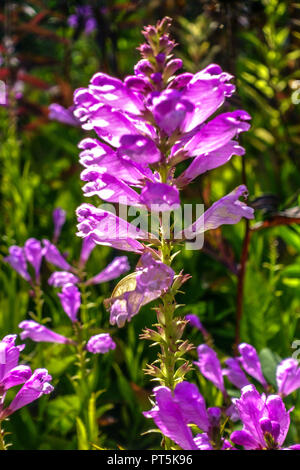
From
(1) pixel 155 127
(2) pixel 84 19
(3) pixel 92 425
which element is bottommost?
(3) pixel 92 425

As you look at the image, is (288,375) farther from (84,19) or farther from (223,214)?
(84,19)

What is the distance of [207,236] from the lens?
1.00m

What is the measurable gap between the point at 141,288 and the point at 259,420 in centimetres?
17

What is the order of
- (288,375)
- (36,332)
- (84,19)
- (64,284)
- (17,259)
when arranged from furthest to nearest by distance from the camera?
(84,19) < (17,259) < (64,284) < (36,332) < (288,375)

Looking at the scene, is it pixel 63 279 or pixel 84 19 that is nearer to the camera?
pixel 63 279

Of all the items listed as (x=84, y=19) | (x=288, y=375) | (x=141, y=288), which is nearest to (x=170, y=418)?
(x=141, y=288)

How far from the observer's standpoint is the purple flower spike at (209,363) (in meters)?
0.69

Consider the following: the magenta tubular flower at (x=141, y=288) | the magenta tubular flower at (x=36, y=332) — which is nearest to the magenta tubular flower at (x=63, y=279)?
the magenta tubular flower at (x=36, y=332)

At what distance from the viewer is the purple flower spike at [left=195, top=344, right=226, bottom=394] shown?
0.69 meters

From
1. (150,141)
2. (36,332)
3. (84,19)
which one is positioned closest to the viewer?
(150,141)

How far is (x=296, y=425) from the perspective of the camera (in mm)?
841

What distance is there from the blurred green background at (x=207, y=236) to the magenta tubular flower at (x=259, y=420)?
0.89 feet

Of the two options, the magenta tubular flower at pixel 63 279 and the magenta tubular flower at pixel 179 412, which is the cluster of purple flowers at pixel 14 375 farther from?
the magenta tubular flower at pixel 63 279
